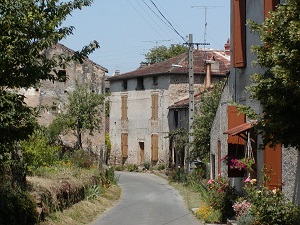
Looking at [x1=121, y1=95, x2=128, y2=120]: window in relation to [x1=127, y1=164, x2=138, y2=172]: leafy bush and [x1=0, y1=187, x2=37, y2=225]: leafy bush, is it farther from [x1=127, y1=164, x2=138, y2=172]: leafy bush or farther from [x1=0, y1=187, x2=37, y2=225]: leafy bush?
[x1=0, y1=187, x2=37, y2=225]: leafy bush

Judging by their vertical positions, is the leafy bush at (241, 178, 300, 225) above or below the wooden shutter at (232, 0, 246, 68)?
below

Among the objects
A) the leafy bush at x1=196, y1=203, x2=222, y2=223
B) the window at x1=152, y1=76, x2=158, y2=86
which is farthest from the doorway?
the leafy bush at x1=196, y1=203, x2=222, y2=223

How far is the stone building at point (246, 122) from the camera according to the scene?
13.8 meters

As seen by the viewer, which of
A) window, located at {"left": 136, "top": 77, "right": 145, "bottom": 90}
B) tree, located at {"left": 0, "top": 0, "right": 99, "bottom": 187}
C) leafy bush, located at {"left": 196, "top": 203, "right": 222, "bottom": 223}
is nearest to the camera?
tree, located at {"left": 0, "top": 0, "right": 99, "bottom": 187}

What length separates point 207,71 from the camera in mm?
47531

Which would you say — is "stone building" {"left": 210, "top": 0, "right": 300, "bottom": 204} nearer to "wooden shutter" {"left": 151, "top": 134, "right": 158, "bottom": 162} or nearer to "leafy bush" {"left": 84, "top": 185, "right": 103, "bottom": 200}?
"leafy bush" {"left": 84, "top": 185, "right": 103, "bottom": 200}

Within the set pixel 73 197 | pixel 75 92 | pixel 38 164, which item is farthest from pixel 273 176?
pixel 75 92

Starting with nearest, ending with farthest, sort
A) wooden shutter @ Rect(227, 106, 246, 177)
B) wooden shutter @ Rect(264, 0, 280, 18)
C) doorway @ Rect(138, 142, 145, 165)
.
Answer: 1. wooden shutter @ Rect(264, 0, 280, 18)
2. wooden shutter @ Rect(227, 106, 246, 177)
3. doorway @ Rect(138, 142, 145, 165)

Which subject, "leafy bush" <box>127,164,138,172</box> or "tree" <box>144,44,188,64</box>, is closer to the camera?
"leafy bush" <box>127,164,138,172</box>

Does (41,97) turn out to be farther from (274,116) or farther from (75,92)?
(274,116)

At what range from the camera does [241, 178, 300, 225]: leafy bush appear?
40.5 feet

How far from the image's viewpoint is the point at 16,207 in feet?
51.7

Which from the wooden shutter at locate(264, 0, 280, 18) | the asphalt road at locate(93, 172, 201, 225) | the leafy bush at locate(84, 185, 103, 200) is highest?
the wooden shutter at locate(264, 0, 280, 18)

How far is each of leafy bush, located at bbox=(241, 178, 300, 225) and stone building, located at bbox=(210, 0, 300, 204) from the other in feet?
1.18
